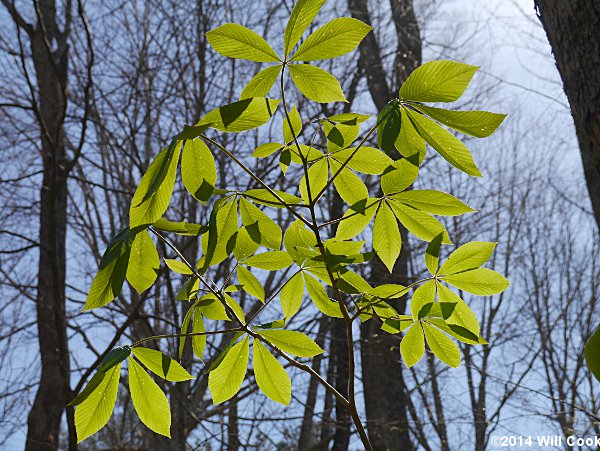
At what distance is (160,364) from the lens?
0.58 metres

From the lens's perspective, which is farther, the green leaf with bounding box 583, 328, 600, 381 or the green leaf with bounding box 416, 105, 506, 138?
the green leaf with bounding box 416, 105, 506, 138

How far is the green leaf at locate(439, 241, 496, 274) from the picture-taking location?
0.59 meters

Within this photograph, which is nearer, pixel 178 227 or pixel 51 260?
pixel 178 227

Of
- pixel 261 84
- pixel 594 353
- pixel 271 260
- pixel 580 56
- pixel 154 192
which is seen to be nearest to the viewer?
pixel 594 353

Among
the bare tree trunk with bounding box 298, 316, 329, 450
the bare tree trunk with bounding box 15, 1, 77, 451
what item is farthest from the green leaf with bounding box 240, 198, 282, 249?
the bare tree trunk with bounding box 298, 316, 329, 450

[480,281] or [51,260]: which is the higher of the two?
[51,260]

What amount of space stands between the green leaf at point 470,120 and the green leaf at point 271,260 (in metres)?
0.23

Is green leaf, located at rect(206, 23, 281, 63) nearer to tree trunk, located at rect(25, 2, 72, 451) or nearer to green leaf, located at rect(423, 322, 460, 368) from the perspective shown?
green leaf, located at rect(423, 322, 460, 368)

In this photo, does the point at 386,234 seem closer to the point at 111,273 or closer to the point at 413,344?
the point at 413,344

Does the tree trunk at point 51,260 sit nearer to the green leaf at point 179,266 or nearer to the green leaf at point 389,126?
the green leaf at point 179,266

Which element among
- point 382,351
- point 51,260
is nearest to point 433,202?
point 51,260

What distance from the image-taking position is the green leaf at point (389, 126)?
51cm

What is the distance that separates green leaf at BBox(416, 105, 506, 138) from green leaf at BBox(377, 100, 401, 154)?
0.03 meters

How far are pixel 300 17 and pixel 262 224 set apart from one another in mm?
223
